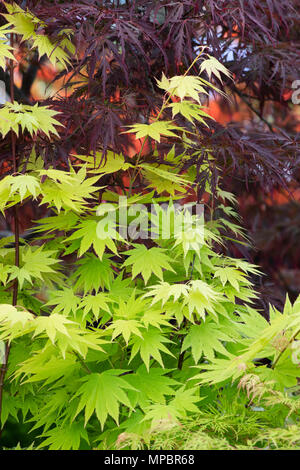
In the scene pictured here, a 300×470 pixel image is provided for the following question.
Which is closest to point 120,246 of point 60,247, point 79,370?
point 60,247

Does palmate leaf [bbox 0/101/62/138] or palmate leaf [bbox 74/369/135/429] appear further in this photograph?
palmate leaf [bbox 0/101/62/138]

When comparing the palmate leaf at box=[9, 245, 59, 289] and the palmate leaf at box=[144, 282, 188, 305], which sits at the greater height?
the palmate leaf at box=[9, 245, 59, 289]

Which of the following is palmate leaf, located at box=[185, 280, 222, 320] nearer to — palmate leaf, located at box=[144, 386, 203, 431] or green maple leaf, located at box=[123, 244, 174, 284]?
green maple leaf, located at box=[123, 244, 174, 284]

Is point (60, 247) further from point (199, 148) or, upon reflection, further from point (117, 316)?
point (199, 148)

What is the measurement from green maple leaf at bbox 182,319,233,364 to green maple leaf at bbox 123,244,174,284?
0.24 metres

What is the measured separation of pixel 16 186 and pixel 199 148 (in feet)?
2.69

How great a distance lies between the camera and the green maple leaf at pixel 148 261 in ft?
6.66

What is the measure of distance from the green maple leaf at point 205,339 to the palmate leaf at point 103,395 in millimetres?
260

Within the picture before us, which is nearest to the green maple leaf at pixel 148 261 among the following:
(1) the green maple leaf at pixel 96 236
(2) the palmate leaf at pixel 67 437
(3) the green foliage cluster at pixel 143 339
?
(3) the green foliage cluster at pixel 143 339

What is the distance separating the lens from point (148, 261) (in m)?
2.06

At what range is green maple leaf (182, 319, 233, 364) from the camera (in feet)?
6.28

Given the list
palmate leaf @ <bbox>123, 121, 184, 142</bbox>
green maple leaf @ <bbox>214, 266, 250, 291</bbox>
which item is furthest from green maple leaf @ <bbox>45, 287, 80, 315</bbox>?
palmate leaf @ <bbox>123, 121, 184, 142</bbox>

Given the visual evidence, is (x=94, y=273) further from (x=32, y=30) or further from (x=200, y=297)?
(x=32, y=30)

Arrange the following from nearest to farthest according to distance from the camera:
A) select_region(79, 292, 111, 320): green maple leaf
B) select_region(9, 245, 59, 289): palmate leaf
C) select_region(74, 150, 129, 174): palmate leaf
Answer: select_region(79, 292, 111, 320): green maple leaf → select_region(9, 245, 59, 289): palmate leaf → select_region(74, 150, 129, 174): palmate leaf
